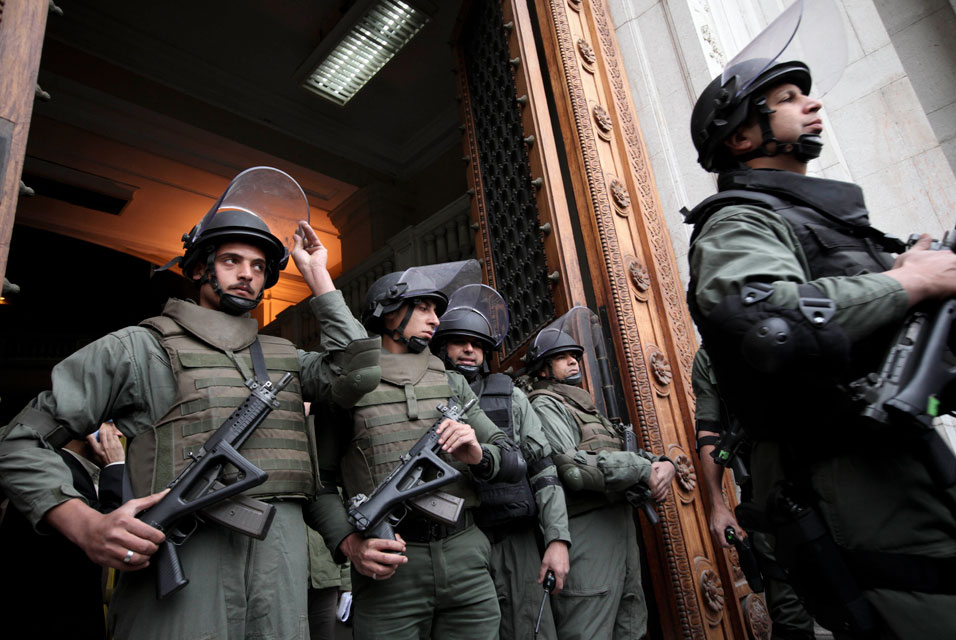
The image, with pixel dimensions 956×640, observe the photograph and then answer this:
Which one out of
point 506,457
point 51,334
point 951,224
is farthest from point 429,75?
point 51,334

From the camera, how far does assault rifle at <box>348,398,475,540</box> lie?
1.97 metres

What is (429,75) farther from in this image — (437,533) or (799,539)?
(799,539)

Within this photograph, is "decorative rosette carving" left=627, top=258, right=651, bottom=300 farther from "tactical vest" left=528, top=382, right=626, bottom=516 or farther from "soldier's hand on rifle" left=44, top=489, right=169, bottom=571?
"soldier's hand on rifle" left=44, top=489, right=169, bottom=571

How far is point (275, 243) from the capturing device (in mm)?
2139

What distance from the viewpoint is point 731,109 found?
168 centimetres

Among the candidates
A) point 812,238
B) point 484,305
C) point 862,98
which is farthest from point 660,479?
point 862,98

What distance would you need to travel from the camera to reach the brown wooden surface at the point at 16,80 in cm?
165

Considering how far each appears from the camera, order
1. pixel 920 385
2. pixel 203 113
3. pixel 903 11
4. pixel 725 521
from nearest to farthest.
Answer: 1. pixel 920 385
2. pixel 725 521
3. pixel 903 11
4. pixel 203 113

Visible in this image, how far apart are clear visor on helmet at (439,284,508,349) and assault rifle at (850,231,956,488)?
2205mm

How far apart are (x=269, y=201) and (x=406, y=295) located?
704 mm

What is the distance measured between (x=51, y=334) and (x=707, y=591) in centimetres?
1281

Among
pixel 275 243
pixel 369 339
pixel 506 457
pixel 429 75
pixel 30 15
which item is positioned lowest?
pixel 506 457

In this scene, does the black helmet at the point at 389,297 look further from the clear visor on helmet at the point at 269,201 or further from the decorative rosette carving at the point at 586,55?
the decorative rosette carving at the point at 586,55

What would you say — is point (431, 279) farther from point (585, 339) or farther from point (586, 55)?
point (586, 55)
